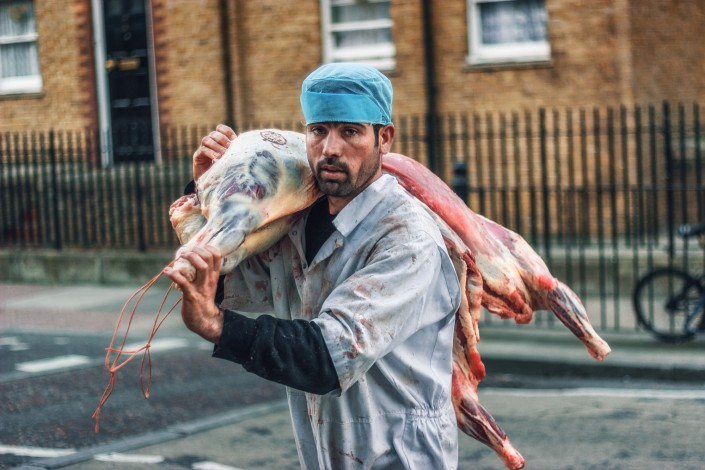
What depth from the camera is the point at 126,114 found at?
59.9 ft

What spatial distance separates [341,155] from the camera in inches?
110

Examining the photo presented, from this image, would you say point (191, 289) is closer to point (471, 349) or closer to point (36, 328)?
point (471, 349)

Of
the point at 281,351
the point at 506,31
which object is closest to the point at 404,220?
the point at 281,351

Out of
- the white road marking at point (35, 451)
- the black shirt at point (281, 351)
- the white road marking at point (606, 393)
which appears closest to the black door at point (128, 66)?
the white road marking at point (606, 393)

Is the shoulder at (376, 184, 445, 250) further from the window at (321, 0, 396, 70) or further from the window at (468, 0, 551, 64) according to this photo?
the window at (321, 0, 396, 70)

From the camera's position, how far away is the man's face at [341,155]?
2789 mm

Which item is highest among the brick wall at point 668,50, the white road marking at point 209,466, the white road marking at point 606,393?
the brick wall at point 668,50

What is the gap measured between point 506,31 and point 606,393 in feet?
24.4

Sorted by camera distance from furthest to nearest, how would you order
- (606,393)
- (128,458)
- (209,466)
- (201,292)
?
(606,393) → (128,458) → (209,466) → (201,292)

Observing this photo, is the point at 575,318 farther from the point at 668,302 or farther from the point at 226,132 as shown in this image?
the point at 668,302

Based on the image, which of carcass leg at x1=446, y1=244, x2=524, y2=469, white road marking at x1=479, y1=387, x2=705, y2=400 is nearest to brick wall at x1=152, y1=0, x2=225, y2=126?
white road marking at x1=479, y1=387, x2=705, y2=400

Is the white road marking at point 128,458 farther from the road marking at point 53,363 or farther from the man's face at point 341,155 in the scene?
the man's face at point 341,155

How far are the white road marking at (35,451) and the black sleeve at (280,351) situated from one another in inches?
182

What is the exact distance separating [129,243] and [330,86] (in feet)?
42.7
